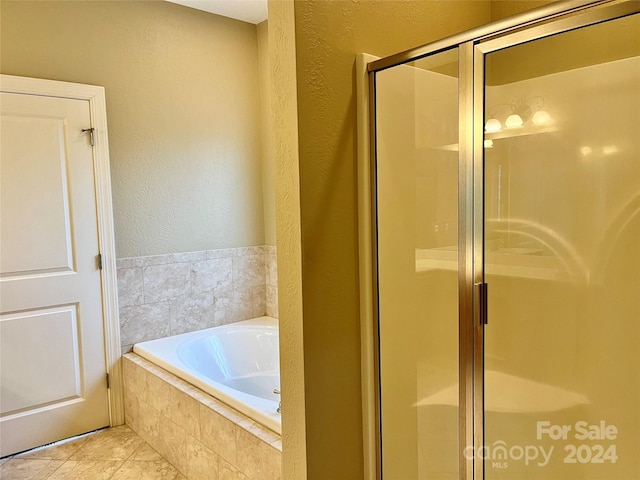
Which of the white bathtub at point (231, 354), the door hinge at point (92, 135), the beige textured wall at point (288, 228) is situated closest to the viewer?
the beige textured wall at point (288, 228)

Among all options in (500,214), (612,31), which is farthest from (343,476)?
(612,31)

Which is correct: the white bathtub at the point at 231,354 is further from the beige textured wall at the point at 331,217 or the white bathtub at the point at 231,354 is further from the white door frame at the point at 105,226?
the beige textured wall at the point at 331,217

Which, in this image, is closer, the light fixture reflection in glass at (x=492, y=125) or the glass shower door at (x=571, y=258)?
the light fixture reflection in glass at (x=492, y=125)

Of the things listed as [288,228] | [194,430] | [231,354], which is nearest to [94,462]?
[194,430]

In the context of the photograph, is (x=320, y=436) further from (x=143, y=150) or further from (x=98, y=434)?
(x=143, y=150)

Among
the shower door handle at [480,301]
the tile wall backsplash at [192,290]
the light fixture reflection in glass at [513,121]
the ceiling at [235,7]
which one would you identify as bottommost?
the tile wall backsplash at [192,290]

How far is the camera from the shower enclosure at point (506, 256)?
4.71 feet

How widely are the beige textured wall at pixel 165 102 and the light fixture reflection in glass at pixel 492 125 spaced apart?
226 cm

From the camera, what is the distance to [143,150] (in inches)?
122

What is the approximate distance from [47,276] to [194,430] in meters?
1.28

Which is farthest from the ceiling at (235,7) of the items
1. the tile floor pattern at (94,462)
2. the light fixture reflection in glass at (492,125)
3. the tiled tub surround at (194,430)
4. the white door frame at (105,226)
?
the tile floor pattern at (94,462)

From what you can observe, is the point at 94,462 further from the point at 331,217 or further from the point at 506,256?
the point at 506,256

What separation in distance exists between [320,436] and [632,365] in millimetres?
1177

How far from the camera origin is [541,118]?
178 centimetres
